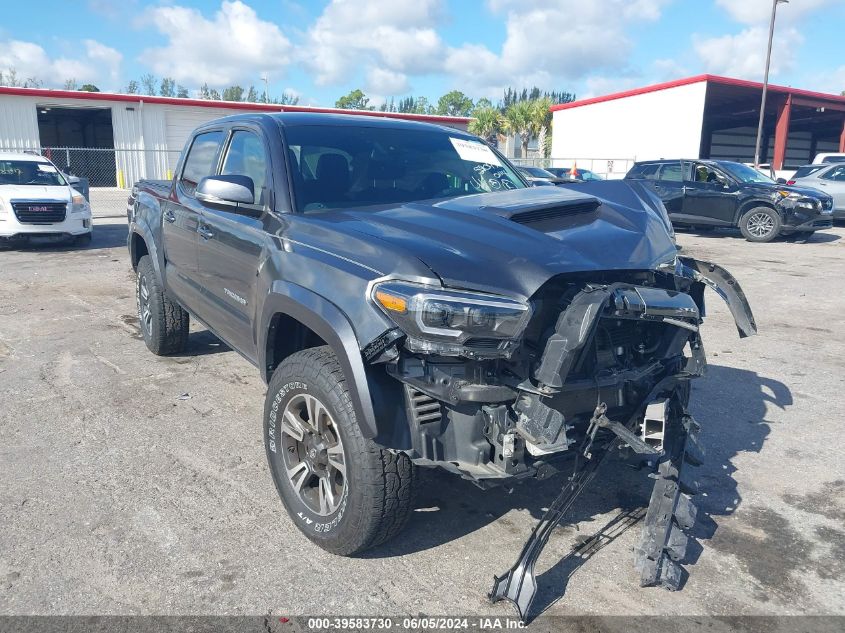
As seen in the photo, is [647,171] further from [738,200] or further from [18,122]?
[18,122]

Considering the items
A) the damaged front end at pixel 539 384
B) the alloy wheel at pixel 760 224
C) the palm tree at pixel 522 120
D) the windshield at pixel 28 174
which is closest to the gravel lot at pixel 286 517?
the damaged front end at pixel 539 384

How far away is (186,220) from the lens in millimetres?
4758

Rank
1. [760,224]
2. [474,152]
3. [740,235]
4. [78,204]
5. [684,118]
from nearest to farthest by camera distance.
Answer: [474,152] → [78,204] → [760,224] → [740,235] → [684,118]

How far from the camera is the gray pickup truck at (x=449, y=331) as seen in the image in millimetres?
2561

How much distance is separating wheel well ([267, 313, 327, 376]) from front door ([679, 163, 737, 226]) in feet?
44.7

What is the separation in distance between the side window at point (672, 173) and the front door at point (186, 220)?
1287 cm

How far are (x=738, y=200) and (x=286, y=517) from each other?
1392 centimetres

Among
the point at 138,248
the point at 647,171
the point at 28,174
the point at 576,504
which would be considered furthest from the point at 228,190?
the point at 647,171

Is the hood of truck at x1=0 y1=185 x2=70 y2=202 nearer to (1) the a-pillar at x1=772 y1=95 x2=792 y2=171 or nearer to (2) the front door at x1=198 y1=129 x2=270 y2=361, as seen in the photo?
(2) the front door at x1=198 y1=129 x2=270 y2=361

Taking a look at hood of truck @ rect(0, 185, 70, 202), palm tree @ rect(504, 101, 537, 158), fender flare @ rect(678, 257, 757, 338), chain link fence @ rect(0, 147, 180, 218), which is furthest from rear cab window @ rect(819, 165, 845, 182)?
palm tree @ rect(504, 101, 537, 158)

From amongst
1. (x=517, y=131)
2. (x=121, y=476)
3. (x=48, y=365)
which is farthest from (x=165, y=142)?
(x=121, y=476)

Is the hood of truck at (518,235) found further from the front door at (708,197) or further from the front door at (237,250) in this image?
the front door at (708,197)

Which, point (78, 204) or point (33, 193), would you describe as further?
point (78, 204)

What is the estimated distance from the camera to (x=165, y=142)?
111ft
